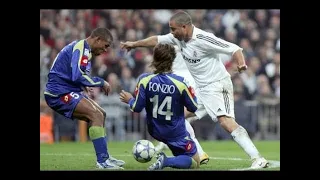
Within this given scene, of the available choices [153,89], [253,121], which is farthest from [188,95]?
[253,121]

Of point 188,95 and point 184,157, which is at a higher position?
point 188,95

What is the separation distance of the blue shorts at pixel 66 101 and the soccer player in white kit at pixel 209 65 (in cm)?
131

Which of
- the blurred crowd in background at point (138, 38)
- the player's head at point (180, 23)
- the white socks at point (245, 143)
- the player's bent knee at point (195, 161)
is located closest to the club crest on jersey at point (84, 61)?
the player's head at point (180, 23)

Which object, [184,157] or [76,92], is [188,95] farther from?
[76,92]

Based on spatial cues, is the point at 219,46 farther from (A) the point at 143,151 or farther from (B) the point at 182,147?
(A) the point at 143,151

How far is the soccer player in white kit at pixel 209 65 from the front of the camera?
451 inches

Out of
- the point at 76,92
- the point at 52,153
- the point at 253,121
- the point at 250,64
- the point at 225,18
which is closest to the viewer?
the point at 76,92

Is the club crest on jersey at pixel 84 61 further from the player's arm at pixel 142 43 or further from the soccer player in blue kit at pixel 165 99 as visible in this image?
the player's arm at pixel 142 43

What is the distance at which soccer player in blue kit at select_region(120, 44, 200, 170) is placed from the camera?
10.6 meters

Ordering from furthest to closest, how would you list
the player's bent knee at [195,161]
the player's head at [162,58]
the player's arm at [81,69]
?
1. the player's arm at [81,69]
2. the player's bent knee at [195,161]
3. the player's head at [162,58]

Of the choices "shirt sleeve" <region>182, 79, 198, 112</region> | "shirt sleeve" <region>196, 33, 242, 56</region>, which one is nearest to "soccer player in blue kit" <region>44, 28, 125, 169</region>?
"shirt sleeve" <region>182, 79, 198, 112</region>

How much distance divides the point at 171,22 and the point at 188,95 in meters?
1.37

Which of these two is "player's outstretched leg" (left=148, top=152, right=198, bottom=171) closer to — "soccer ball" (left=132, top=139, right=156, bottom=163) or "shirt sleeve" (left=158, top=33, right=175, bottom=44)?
"soccer ball" (left=132, top=139, right=156, bottom=163)

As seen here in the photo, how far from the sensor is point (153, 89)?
1062 cm
